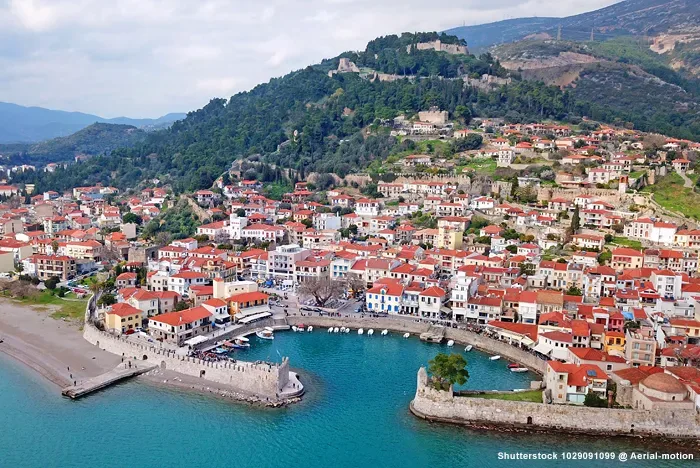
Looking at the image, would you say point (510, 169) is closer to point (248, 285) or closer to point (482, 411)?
point (248, 285)

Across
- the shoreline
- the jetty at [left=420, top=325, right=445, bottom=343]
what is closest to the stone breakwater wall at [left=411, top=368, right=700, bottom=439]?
the shoreline

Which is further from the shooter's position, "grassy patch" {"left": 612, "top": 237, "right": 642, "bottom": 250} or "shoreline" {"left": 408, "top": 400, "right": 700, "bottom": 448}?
"grassy patch" {"left": 612, "top": 237, "right": 642, "bottom": 250}

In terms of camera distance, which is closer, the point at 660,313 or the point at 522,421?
the point at 522,421

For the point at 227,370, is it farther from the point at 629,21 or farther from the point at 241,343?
the point at 629,21

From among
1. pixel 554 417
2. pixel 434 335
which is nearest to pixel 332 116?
pixel 434 335

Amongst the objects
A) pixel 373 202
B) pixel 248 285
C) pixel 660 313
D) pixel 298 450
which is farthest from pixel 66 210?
pixel 660 313

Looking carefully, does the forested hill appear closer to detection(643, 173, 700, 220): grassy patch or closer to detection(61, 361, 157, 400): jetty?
detection(643, 173, 700, 220): grassy patch
